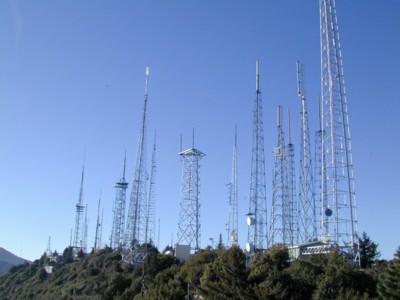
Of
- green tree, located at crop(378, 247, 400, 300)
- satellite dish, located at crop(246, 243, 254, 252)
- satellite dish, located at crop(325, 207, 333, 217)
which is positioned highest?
satellite dish, located at crop(325, 207, 333, 217)

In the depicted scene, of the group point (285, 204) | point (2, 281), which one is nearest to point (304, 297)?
point (285, 204)

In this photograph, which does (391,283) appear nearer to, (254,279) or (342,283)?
(342,283)

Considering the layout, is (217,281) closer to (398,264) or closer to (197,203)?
(398,264)

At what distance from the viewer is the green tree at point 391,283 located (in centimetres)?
3033

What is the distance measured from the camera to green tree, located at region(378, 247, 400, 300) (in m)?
30.3

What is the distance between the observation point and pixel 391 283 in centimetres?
3072

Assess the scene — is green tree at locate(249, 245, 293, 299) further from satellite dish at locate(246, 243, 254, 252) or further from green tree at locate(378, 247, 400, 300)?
satellite dish at locate(246, 243, 254, 252)

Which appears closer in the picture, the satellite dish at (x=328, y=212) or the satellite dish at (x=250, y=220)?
the satellite dish at (x=328, y=212)

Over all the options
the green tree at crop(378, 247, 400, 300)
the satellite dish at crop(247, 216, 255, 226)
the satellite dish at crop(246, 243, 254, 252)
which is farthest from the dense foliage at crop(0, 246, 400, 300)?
the satellite dish at crop(247, 216, 255, 226)

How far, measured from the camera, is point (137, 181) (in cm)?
7325

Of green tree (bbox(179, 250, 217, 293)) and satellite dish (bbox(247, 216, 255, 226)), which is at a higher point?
satellite dish (bbox(247, 216, 255, 226))

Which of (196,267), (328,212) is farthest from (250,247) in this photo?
(328,212)

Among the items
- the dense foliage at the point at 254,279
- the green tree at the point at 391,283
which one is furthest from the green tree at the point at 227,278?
the green tree at the point at 391,283

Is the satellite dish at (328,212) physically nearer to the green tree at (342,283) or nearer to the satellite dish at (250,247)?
the green tree at (342,283)
